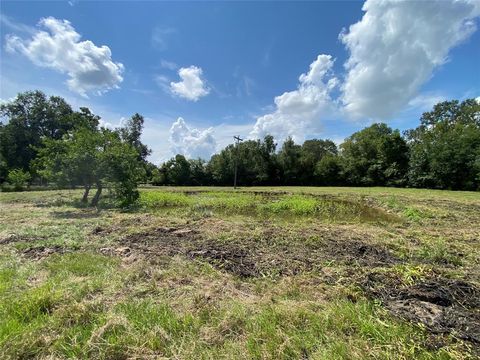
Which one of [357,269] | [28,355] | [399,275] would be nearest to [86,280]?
[28,355]

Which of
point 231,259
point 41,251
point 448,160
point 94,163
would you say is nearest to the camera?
point 231,259

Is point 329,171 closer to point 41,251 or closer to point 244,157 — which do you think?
point 244,157

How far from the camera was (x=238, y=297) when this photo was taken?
3.37m

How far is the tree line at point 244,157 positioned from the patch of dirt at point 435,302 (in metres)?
12.2

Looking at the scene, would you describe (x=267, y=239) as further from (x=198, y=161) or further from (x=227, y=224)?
(x=198, y=161)

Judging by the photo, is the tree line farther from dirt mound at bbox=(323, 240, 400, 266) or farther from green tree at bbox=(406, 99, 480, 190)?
dirt mound at bbox=(323, 240, 400, 266)

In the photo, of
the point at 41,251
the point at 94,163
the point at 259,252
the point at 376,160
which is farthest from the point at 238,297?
the point at 376,160

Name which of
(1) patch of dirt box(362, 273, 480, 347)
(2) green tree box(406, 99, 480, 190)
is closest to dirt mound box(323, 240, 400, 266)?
(1) patch of dirt box(362, 273, 480, 347)

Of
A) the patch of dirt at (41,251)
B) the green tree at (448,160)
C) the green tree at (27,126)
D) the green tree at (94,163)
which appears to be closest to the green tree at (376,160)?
the green tree at (448,160)

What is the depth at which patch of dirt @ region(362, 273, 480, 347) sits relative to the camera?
2.66 m

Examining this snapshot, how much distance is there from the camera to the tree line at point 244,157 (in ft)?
41.7

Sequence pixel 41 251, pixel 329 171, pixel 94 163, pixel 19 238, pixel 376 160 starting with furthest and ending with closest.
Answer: pixel 329 171
pixel 376 160
pixel 94 163
pixel 19 238
pixel 41 251

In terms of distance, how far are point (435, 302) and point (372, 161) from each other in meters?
38.2

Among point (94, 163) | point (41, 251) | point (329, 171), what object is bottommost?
point (41, 251)
